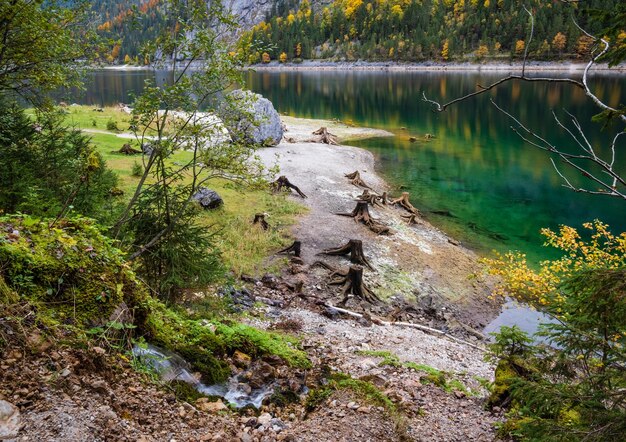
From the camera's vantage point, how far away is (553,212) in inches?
1254

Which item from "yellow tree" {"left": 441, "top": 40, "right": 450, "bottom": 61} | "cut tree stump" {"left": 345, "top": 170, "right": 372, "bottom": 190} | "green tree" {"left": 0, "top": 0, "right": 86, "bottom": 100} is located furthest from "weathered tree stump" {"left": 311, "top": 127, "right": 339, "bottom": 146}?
"yellow tree" {"left": 441, "top": 40, "right": 450, "bottom": 61}

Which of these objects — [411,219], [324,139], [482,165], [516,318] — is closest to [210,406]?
[516,318]

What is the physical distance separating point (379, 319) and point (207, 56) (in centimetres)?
1026

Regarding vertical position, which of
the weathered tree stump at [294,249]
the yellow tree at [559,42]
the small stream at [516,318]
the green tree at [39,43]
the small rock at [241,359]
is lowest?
the small stream at [516,318]

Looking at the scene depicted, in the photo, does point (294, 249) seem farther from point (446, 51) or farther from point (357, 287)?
point (446, 51)

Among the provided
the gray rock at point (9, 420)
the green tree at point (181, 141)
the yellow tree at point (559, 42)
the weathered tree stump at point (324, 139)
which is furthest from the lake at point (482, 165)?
the yellow tree at point (559, 42)

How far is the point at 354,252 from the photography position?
69.9 feet

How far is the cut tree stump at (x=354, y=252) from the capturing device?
21.3 m

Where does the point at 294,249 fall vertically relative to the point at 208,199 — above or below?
below

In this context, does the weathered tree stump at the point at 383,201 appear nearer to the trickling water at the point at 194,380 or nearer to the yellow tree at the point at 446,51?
the trickling water at the point at 194,380

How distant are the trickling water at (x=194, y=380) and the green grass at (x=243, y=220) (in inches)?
311

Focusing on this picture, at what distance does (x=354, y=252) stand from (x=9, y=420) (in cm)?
1744

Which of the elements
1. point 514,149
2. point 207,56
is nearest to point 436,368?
point 207,56

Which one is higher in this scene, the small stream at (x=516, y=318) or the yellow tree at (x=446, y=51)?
the yellow tree at (x=446, y=51)
